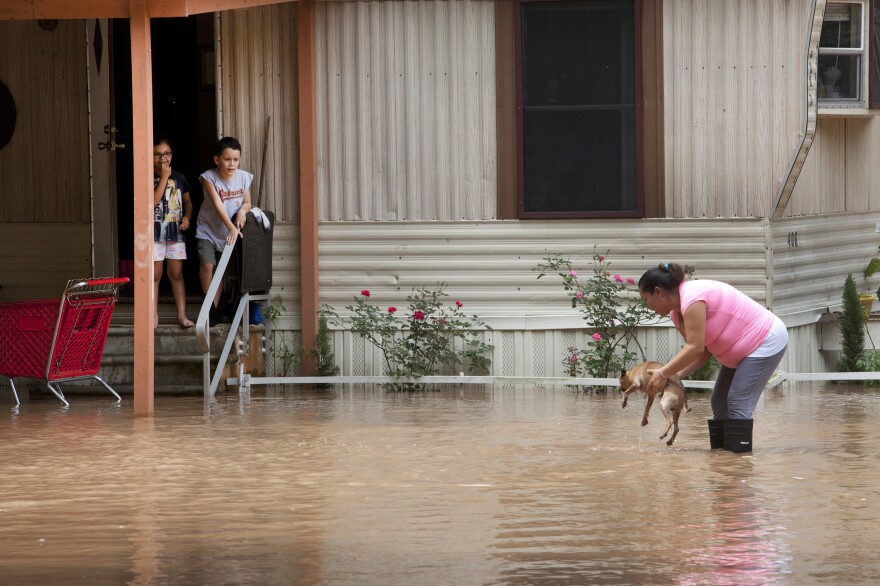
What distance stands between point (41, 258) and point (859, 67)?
810 cm

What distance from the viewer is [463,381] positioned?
12.0m

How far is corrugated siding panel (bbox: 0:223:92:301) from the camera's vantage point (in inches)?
516

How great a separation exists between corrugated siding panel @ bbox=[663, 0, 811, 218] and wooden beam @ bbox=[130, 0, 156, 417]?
4510 mm

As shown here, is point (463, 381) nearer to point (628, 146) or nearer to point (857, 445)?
point (628, 146)

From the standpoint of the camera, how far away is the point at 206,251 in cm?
1209

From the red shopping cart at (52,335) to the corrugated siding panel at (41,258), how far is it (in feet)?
6.16

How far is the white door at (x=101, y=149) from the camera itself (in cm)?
1287

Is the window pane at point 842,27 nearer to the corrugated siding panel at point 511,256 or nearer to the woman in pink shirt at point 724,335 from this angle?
the corrugated siding panel at point 511,256

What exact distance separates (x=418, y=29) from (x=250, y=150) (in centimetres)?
183

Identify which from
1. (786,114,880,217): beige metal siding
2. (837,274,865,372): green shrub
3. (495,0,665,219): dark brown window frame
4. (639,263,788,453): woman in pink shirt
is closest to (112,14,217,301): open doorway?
(495,0,665,219): dark brown window frame

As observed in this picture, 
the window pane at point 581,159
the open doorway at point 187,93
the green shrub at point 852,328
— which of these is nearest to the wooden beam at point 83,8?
the window pane at point 581,159

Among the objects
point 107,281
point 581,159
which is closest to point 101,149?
point 107,281

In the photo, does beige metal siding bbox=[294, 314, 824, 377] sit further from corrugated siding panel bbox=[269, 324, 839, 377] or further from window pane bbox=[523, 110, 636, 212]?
window pane bbox=[523, 110, 636, 212]

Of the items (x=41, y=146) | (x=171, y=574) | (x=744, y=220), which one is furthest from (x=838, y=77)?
(x=171, y=574)
